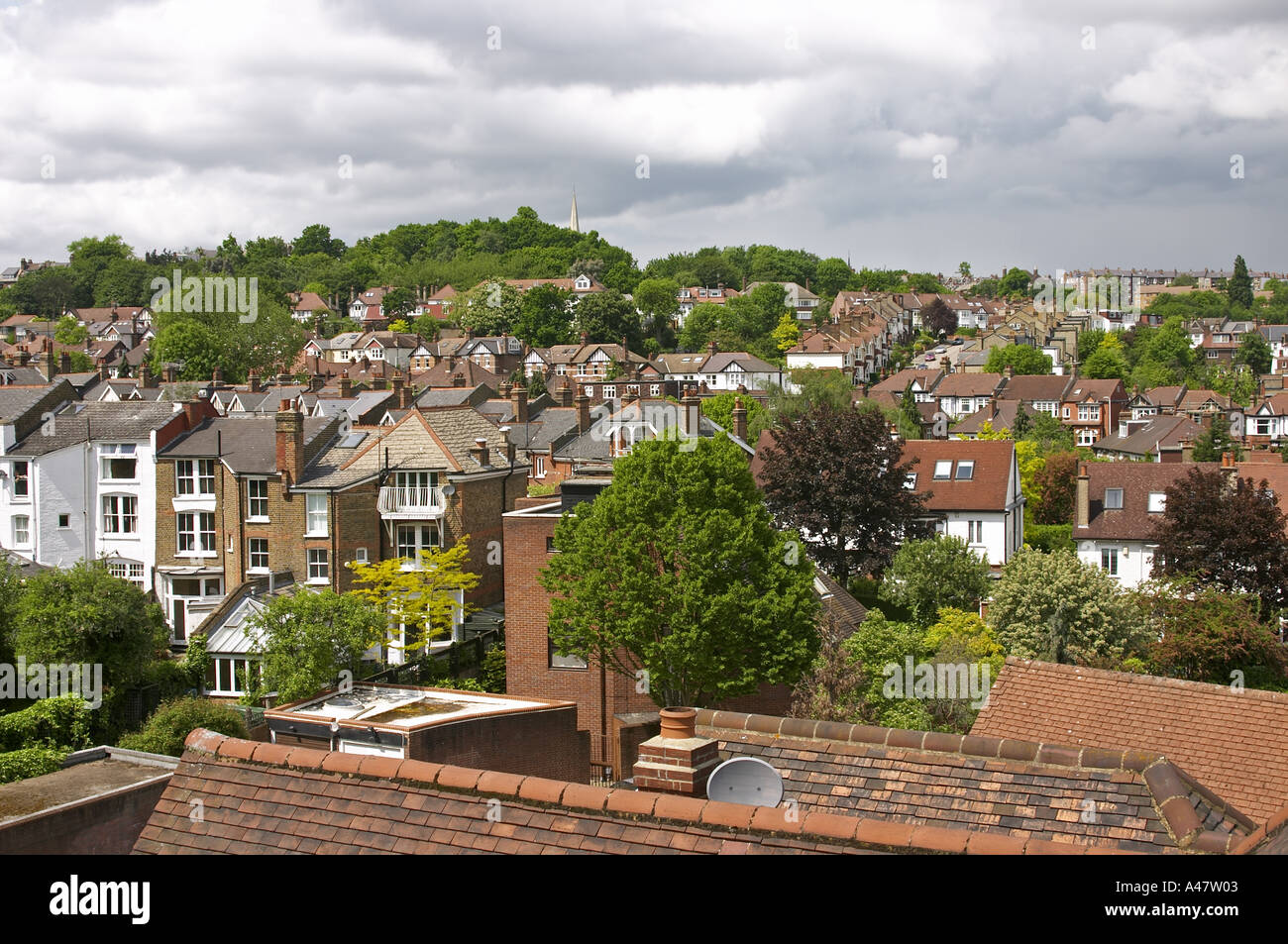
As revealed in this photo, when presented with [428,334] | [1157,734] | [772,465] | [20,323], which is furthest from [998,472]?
[20,323]

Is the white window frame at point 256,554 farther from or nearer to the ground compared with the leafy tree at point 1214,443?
nearer to the ground

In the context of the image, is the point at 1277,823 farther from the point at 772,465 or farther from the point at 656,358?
the point at 656,358

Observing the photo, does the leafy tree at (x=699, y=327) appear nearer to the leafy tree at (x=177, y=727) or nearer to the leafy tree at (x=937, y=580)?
the leafy tree at (x=937, y=580)

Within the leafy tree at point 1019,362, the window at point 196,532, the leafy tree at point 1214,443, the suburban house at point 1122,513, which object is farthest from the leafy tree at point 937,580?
the leafy tree at point 1019,362

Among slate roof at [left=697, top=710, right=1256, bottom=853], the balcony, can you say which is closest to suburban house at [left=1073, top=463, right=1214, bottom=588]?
the balcony

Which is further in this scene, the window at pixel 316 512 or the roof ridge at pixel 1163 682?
the window at pixel 316 512

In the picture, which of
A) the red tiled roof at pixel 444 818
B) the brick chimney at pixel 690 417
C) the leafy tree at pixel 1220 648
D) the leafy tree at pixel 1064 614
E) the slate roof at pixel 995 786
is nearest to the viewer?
the red tiled roof at pixel 444 818

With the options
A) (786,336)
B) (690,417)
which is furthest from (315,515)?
(786,336)

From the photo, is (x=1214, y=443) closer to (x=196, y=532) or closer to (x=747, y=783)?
(x=196, y=532)

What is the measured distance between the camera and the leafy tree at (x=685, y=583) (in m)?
29.6

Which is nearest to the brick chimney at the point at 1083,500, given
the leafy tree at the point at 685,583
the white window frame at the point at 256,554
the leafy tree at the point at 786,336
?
the leafy tree at the point at 685,583

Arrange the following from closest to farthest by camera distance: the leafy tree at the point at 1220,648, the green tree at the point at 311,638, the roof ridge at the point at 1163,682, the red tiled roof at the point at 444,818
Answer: the red tiled roof at the point at 444,818
the roof ridge at the point at 1163,682
the green tree at the point at 311,638
the leafy tree at the point at 1220,648

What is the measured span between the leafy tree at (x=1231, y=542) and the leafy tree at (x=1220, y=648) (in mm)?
6647

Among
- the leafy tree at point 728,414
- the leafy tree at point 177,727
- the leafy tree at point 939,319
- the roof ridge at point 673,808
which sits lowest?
the leafy tree at point 177,727
